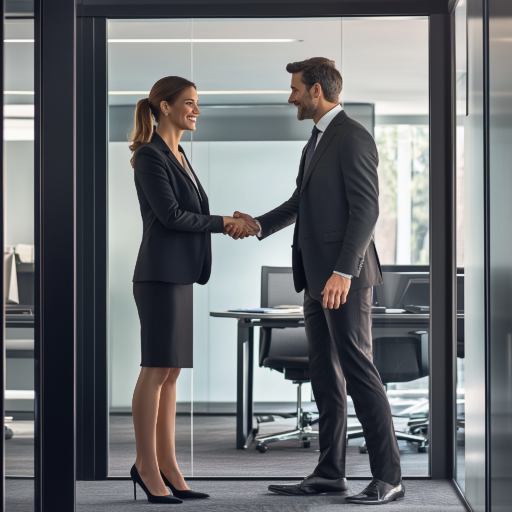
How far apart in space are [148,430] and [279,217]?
1135 millimetres

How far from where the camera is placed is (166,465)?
3033 mm

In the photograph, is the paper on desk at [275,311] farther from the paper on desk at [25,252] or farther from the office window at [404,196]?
the paper on desk at [25,252]

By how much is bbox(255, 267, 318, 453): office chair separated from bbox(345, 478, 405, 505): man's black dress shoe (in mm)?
797

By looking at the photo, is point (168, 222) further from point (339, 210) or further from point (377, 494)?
point (377, 494)

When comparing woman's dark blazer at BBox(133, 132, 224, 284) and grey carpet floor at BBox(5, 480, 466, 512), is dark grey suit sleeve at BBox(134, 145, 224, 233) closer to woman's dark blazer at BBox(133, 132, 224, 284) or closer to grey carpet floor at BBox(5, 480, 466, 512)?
woman's dark blazer at BBox(133, 132, 224, 284)

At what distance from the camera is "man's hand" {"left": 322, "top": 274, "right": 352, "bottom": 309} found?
282 centimetres

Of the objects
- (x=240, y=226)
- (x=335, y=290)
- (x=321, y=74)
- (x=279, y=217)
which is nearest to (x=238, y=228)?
(x=240, y=226)

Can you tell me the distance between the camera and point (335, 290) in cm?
282

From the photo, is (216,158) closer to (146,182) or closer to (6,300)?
(146,182)

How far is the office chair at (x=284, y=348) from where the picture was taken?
3.50 meters

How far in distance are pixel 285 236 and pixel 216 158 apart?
0.52 m

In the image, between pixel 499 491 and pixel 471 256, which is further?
pixel 471 256

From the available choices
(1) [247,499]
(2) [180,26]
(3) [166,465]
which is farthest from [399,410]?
(2) [180,26]

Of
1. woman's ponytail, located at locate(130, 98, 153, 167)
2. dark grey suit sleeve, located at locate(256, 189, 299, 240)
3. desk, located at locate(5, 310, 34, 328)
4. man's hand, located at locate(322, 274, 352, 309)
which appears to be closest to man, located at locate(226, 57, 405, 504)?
man's hand, located at locate(322, 274, 352, 309)
